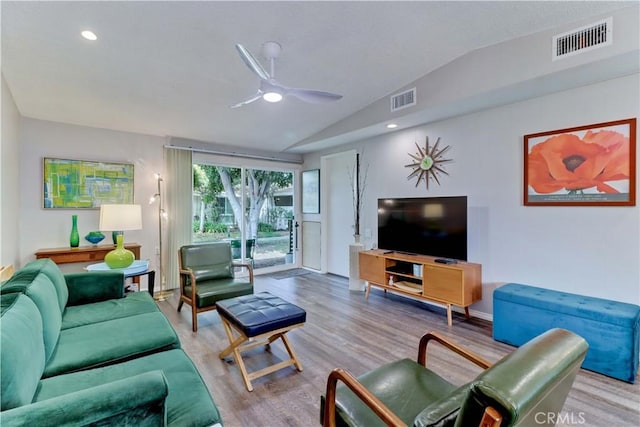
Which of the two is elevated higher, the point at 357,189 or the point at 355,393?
the point at 357,189

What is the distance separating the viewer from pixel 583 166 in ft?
9.16

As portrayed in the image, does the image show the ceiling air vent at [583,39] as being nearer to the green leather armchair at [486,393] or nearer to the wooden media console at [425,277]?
the wooden media console at [425,277]

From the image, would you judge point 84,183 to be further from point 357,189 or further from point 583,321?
point 583,321

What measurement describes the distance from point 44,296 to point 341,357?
7.21 ft

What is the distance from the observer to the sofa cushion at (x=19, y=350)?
1.09 m

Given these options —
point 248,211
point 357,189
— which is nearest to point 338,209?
point 357,189

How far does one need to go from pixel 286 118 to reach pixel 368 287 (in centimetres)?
277

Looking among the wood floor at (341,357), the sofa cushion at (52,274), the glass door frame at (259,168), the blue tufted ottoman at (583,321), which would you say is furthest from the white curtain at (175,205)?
the blue tufted ottoman at (583,321)

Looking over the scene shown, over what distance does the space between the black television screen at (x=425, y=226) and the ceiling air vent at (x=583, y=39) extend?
1523mm

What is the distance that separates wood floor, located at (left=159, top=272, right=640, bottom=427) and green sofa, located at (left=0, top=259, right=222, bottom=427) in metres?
0.59

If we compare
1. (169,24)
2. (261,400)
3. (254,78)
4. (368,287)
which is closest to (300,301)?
(368,287)

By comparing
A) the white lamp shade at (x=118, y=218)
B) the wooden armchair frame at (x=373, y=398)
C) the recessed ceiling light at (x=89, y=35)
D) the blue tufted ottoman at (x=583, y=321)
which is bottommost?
the blue tufted ottoman at (x=583, y=321)

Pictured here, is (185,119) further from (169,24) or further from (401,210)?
(401,210)

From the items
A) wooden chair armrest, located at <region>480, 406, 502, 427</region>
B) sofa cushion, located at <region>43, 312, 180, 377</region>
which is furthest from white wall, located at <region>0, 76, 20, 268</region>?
wooden chair armrest, located at <region>480, 406, 502, 427</region>
